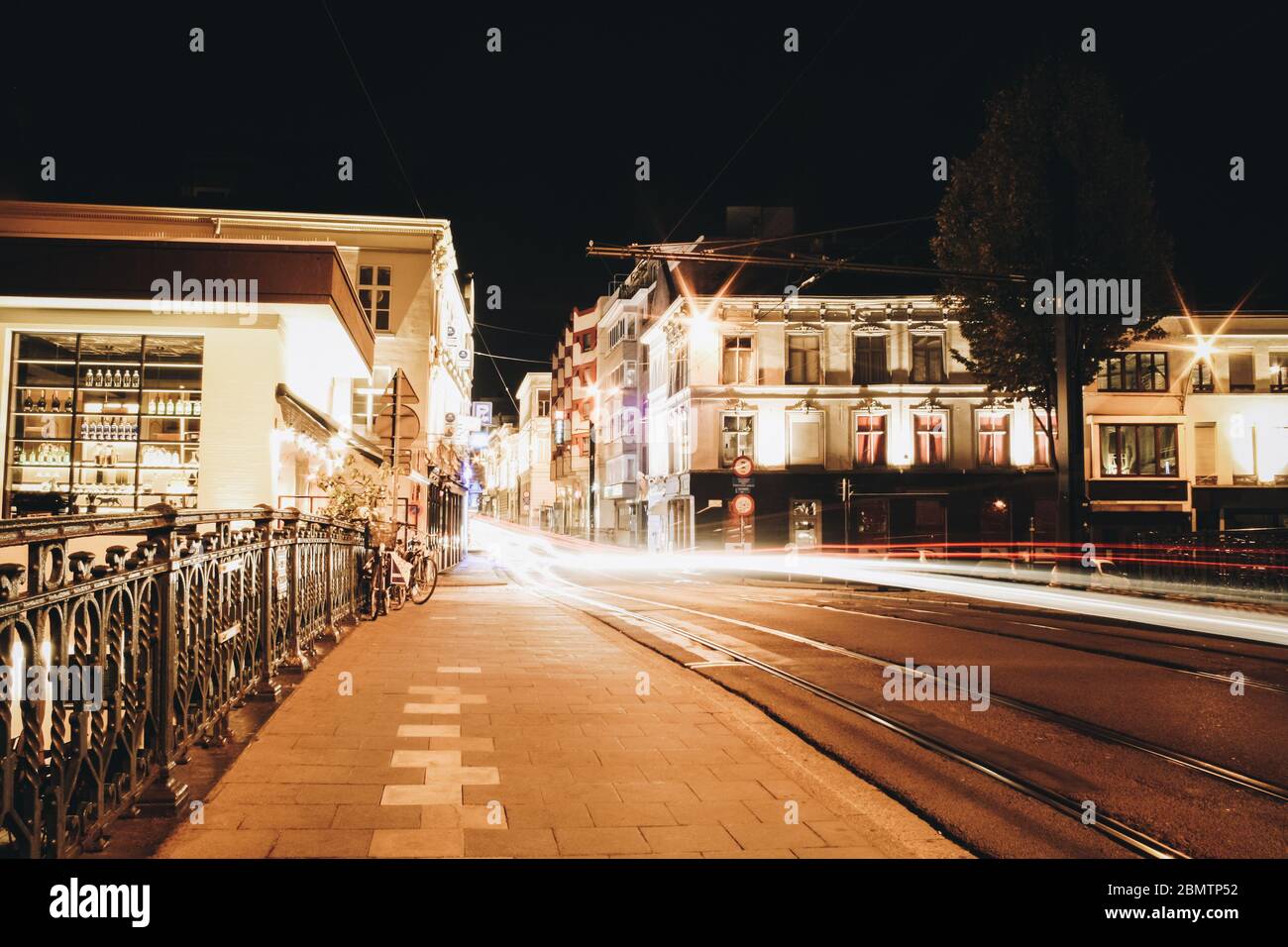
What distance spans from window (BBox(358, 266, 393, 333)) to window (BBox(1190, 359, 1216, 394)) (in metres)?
34.0

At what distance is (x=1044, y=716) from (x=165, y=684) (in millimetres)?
6335

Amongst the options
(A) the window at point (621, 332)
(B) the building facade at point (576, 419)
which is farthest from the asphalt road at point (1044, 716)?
(B) the building facade at point (576, 419)

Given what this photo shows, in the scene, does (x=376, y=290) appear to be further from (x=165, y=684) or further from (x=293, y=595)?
(x=165, y=684)

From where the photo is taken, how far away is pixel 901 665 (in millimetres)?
10258

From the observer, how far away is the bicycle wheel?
18.1 meters

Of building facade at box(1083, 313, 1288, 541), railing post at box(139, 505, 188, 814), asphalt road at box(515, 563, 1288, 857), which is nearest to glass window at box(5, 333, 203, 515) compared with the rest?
asphalt road at box(515, 563, 1288, 857)

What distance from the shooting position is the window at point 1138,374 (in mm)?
41844

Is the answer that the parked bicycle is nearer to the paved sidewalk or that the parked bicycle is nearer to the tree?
the paved sidewalk

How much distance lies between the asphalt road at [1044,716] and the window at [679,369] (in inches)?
1151

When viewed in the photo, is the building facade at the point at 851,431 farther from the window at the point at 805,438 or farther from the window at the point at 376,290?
the window at the point at 376,290

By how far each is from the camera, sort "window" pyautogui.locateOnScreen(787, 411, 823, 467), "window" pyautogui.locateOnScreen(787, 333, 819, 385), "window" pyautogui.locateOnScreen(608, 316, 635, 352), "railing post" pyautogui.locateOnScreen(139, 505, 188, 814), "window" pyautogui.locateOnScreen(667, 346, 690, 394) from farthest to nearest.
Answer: "window" pyautogui.locateOnScreen(608, 316, 635, 352)
"window" pyautogui.locateOnScreen(667, 346, 690, 394)
"window" pyautogui.locateOnScreen(787, 333, 819, 385)
"window" pyautogui.locateOnScreen(787, 411, 823, 467)
"railing post" pyautogui.locateOnScreen(139, 505, 188, 814)
